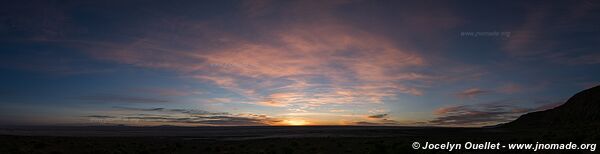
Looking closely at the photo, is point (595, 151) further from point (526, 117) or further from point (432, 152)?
point (526, 117)

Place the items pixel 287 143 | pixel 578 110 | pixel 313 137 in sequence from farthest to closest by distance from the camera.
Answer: pixel 578 110 → pixel 313 137 → pixel 287 143

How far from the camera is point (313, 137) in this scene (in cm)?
5797

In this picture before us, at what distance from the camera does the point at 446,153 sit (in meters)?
25.7

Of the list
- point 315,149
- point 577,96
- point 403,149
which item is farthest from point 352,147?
point 577,96

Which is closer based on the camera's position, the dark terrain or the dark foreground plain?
the dark foreground plain

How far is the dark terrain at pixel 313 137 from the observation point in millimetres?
33656

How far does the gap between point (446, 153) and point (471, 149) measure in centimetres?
282

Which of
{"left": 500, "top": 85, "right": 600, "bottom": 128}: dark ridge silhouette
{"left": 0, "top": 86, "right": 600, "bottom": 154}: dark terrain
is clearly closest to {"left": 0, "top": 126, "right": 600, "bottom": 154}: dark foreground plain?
{"left": 0, "top": 86, "right": 600, "bottom": 154}: dark terrain

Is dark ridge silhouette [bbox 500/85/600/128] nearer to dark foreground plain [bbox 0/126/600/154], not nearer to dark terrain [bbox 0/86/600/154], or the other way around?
dark terrain [bbox 0/86/600/154]

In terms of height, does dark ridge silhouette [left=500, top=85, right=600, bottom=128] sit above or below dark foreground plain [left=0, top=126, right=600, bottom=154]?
above

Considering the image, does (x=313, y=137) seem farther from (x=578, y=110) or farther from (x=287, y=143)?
(x=578, y=110)

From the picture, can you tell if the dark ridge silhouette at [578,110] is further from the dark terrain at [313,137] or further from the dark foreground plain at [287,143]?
the dark foreground plain at [287,143]

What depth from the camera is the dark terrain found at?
33656 millimetres

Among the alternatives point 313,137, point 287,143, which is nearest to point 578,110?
point 313,137
